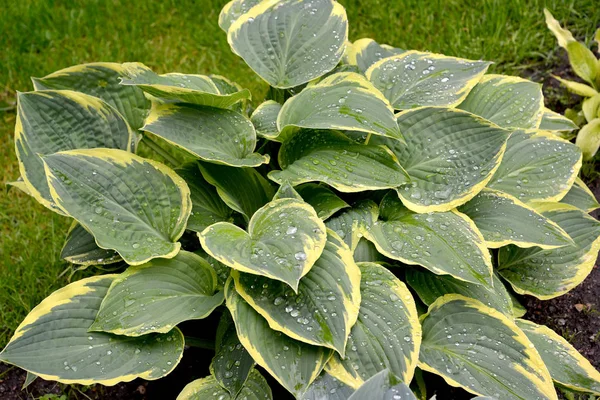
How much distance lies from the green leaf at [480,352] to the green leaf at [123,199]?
0.89 metres

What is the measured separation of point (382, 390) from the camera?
4.50 feet

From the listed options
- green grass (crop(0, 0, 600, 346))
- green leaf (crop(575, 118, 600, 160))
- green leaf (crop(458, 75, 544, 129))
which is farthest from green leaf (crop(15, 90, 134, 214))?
green leaf (crop(575, 118, 600, 160))

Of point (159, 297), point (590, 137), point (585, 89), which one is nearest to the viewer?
point (159, 297)

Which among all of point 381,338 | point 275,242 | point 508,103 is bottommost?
point 381,338

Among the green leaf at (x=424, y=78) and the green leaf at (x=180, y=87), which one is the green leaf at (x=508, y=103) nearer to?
the green leaf at (x=424, y=78)

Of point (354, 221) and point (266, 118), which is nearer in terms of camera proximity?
point (354, 221)

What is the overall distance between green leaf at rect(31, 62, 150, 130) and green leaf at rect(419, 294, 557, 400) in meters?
1.33

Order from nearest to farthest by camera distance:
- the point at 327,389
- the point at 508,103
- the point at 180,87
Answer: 1. the point at 327,389
2. the point at 180,87
3. the point at 508,103

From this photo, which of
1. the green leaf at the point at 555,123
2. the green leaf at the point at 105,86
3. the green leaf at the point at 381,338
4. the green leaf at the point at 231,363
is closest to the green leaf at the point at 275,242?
the green leaf at the point at 381,338

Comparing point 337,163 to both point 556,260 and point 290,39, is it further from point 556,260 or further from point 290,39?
point 556,260

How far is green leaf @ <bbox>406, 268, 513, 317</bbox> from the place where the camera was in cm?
217

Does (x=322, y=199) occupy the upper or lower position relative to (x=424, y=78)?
lower

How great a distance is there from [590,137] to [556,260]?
0.86m

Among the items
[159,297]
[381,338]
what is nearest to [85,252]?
[159,297]
